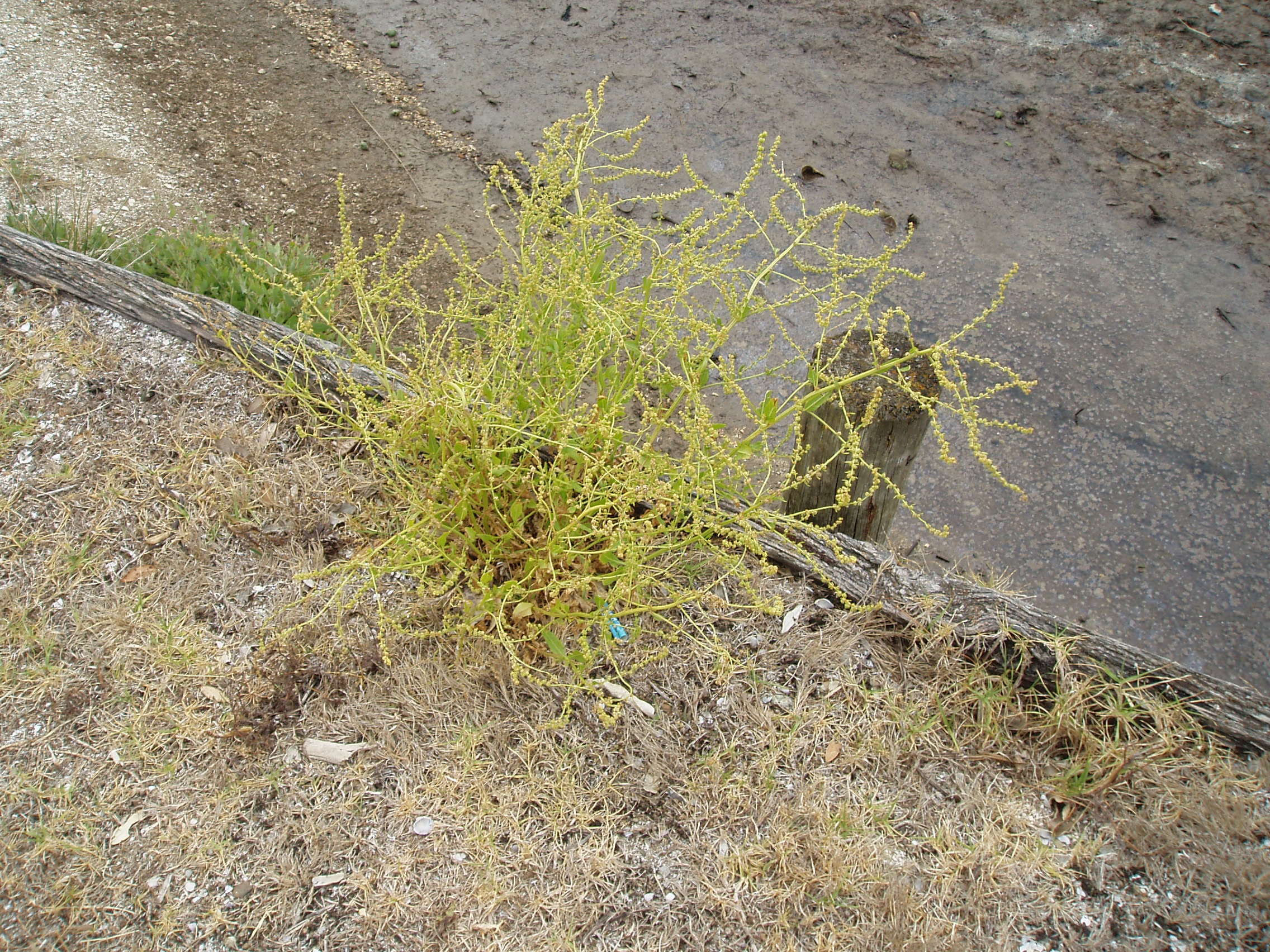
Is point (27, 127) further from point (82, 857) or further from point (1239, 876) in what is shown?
point (1239, 876)

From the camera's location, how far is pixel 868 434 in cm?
241

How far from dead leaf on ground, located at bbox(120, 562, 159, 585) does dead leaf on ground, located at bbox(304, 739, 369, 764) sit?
76 centimetres

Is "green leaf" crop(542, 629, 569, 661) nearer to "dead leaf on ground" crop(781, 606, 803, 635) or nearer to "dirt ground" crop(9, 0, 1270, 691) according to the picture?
"dead leaf on ground" crop(781, 606, 803, 635)

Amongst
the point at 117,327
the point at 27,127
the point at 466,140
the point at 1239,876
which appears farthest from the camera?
the point at 466,140

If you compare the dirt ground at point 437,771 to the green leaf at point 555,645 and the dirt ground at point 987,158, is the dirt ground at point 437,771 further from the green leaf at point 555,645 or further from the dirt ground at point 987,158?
the dirt ground at point 987,158

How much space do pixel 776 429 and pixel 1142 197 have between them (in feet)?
8.19

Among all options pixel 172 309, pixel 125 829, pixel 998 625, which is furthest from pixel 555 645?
pixel 172 309

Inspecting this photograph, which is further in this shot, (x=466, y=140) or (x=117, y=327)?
(x=466, y=140)

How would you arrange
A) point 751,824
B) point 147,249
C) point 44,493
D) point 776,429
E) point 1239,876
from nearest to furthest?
point 1239,876 → point 751,824 → point 44,493 → point 147,249 → point 776,429

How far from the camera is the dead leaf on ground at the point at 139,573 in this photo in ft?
8.77

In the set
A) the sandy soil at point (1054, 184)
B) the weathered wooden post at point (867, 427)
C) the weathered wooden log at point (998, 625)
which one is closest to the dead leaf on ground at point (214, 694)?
the weathered wooden log at point (998, 625)

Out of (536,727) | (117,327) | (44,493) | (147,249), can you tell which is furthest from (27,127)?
(536,727)

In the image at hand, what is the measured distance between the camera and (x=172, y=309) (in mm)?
3207

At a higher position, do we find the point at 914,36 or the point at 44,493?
the point at 914,36
